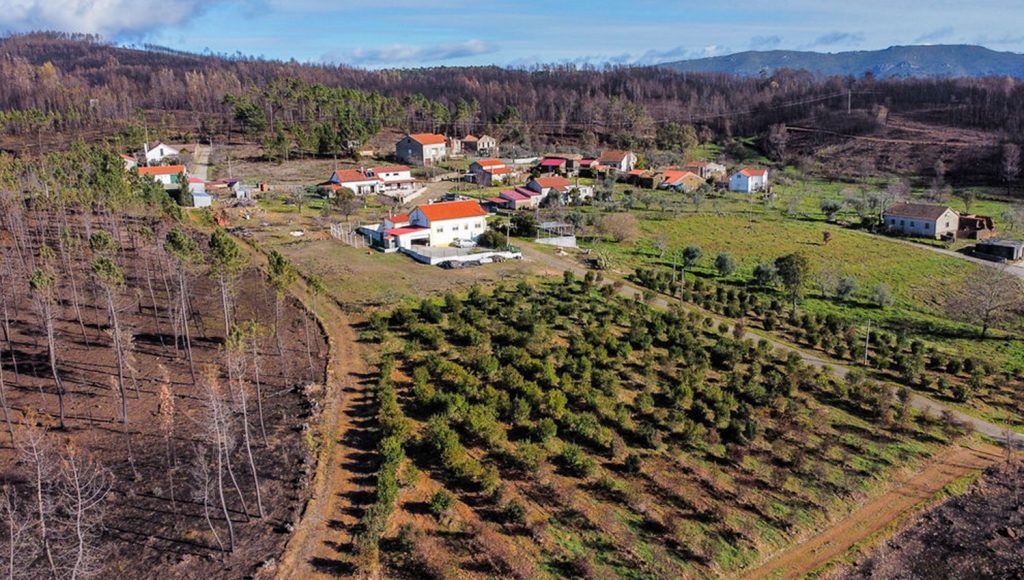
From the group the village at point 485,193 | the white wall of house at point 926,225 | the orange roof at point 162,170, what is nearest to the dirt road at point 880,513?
the village at point 485,193

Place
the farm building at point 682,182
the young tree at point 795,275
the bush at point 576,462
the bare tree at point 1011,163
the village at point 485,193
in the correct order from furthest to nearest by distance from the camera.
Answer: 1. the bare tree at point 1011,163
2. the farm building at point 682,182
3. the village at point 485,193
4. the young tree at point 795,275
5. the bush at point 576,462

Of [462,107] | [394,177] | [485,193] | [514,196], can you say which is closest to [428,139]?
[394,177]

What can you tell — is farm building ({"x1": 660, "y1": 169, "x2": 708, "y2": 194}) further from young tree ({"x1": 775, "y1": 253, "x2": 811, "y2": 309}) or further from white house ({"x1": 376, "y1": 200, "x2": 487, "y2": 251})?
young tree ({"x1": 775, "y1": 253, "x2": 811, "y2": 309})

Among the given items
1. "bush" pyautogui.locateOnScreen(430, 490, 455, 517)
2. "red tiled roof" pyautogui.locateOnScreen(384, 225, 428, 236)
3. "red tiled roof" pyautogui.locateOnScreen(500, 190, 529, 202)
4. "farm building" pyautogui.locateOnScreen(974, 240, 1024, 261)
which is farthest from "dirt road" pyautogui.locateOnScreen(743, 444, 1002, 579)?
"red tiled roof" pyautogui.locateOnScreen(500, 190, 529, 202)

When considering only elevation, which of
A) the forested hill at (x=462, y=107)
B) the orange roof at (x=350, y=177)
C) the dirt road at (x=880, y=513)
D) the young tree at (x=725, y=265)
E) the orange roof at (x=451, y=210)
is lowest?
the dirt road at (x=880, y=513)

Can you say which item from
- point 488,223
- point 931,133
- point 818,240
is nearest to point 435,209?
point 488,223

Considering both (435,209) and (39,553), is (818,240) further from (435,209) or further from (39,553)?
(39,553)

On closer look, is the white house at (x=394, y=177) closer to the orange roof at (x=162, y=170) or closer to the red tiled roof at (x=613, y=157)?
the orange roof at (x=162, y=170)
